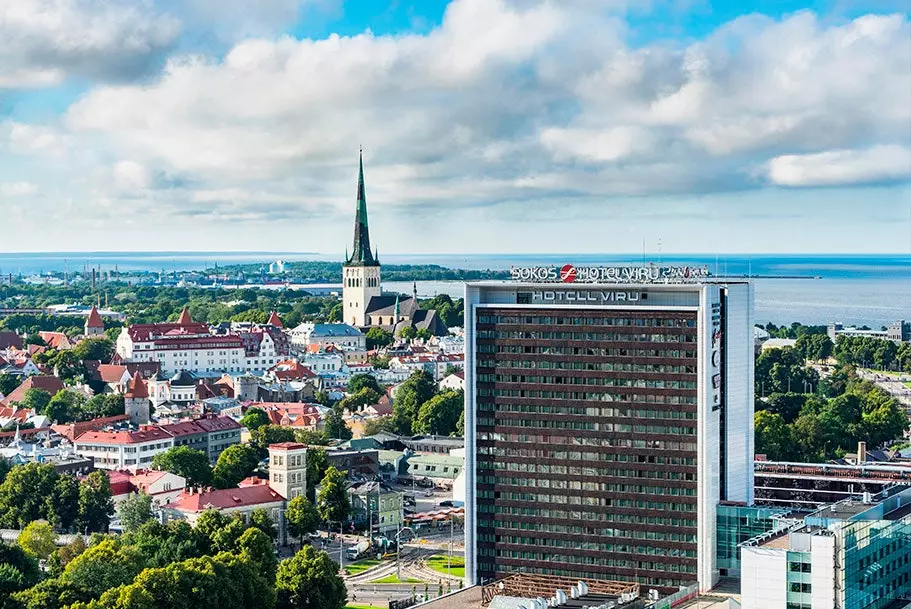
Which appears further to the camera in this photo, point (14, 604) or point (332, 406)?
point (332, 406)

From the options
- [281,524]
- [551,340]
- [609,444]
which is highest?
[551,340]

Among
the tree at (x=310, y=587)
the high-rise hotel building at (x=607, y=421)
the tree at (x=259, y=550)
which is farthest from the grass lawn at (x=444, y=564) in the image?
the tree at (x=310, y=587)

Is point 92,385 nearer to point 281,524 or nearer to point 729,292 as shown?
point 281,524

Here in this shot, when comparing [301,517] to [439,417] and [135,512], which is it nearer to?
[135,512]

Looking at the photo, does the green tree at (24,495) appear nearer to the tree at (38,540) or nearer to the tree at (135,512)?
the tree at (135,512)

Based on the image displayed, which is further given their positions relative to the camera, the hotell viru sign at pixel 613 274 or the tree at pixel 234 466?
the tree at pixel 234 466

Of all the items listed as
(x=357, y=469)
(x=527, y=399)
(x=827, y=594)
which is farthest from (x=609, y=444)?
(x=357, y=469)

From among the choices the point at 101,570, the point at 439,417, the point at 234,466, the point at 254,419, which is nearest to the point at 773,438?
the point at 439,417
